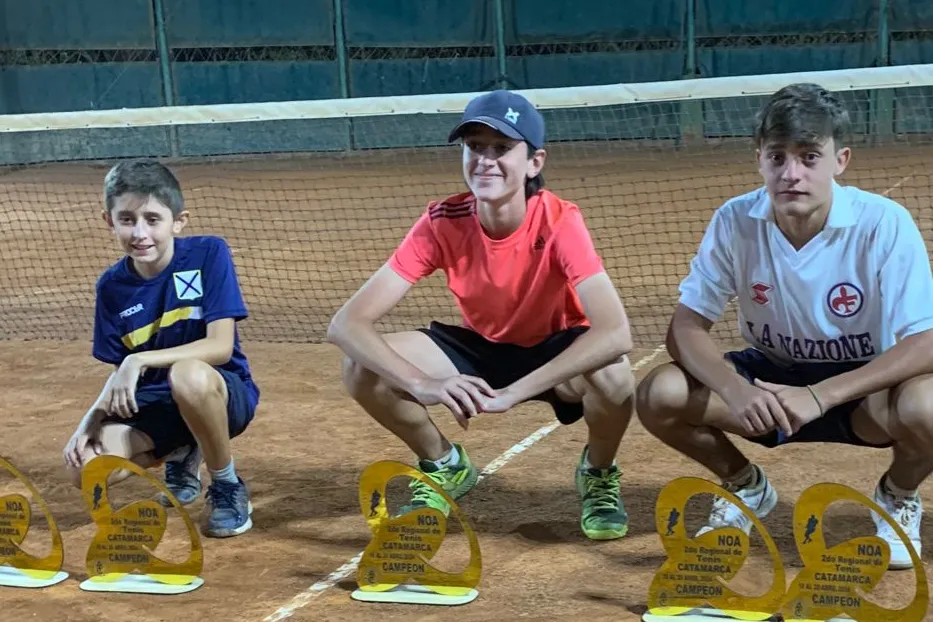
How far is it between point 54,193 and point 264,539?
10.9m

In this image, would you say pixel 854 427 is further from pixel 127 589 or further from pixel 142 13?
pixel 142 13

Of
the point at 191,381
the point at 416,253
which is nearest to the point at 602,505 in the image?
the point at 416,253

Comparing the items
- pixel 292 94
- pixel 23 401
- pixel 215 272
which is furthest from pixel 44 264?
pixel 292 94

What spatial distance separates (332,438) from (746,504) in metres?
1.95

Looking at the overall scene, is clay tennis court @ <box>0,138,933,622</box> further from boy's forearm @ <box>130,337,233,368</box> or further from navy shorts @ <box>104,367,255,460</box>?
boy's forearm @ <box>130,337,233,368</box>

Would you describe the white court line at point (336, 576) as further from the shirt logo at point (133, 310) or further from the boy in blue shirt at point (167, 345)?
the shirt logo at point (133, 310)

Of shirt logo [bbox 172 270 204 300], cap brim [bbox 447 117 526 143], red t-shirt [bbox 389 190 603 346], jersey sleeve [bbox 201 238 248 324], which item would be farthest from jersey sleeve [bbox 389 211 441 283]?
shirt logo [bbox 172 270 204 300]

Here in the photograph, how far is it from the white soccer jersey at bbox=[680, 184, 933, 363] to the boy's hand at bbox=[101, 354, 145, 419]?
1.66 metres

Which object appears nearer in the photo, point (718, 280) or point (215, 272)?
point (718, 280)

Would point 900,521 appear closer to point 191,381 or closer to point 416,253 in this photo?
point 416,253

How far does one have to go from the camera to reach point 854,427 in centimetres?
338

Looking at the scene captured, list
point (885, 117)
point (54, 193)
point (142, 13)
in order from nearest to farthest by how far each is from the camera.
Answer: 1. point (54, 193)
2. point (885, 117)
3. point (142, 13)

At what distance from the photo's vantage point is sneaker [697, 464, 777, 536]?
3.44 meters

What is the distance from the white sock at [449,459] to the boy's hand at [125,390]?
0.99 metres
